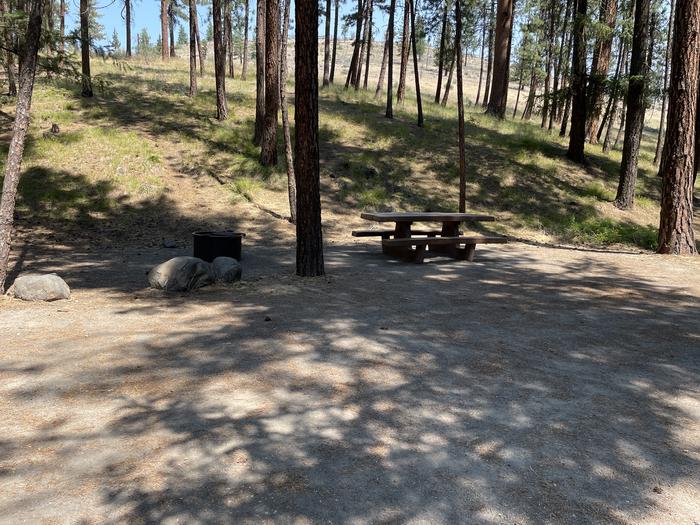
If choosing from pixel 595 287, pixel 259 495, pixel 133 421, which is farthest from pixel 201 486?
pixel 595 287

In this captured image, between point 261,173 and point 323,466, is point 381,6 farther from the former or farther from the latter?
point 323,466

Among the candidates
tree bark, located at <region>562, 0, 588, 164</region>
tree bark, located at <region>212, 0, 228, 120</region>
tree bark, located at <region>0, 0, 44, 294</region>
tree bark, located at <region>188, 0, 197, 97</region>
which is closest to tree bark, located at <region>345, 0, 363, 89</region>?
tree bark, located at <region>188, 0, 197, 97</region>

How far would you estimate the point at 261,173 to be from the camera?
712 inches

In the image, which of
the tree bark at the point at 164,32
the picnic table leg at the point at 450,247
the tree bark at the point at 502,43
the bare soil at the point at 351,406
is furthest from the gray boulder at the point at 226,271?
the tree bark at the point at 164,32

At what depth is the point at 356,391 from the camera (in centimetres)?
452

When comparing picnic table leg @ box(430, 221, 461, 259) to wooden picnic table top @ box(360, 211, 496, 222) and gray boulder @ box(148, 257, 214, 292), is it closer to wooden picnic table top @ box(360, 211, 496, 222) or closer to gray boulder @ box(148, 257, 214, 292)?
wooden picnic table top @ box(360, 211, 496, 222)

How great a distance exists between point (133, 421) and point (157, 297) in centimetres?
421

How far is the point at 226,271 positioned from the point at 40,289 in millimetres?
2561

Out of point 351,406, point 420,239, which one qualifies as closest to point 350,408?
point 351,406

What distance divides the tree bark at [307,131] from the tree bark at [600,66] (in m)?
13.6

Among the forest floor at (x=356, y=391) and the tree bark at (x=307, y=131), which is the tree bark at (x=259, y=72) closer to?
the forest floor at (x=356, y=391)

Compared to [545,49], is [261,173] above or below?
below

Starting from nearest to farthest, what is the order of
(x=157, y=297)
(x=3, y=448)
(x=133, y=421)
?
(x=3, y=448), (x=133, y=421), (x=157, y=297)

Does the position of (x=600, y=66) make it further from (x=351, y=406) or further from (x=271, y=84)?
(x=351, y=406)
